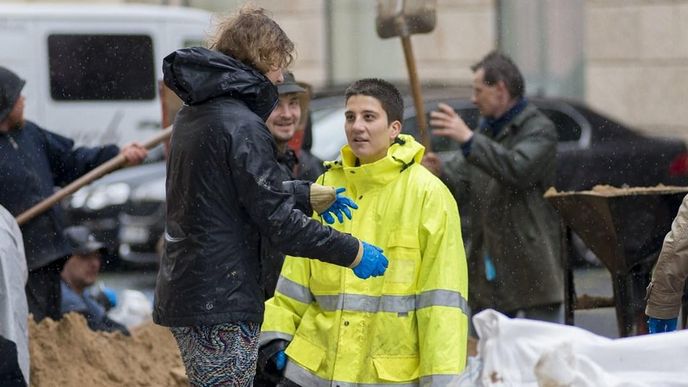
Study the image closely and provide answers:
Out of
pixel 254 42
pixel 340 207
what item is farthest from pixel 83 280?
pixel 254 42

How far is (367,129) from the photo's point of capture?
5754 mm

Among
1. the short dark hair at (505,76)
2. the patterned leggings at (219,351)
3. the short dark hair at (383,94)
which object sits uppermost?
the short dark hair at (383,94)

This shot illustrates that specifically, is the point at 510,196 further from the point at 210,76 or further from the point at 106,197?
the point at 106,197

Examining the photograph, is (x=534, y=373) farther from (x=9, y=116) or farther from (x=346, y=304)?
(x=9, y=116)

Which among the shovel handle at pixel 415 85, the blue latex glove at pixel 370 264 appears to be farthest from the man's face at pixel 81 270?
the blue latex glove at pixel 370 264

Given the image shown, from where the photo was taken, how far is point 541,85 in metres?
17.6

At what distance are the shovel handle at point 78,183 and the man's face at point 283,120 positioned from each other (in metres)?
1.22

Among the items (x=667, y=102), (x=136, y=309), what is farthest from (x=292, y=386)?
(x=667, y=102)

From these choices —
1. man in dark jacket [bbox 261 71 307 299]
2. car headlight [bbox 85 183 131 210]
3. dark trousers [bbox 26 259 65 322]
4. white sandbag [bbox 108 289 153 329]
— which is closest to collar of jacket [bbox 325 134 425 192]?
man in dark jacket [bbox 261 71 307 299]

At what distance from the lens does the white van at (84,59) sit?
1526cm

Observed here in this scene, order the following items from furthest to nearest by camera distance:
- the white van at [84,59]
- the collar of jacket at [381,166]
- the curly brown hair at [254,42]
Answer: the white van at [84,59], the collar of jacket at [381,166], the curly brown hair at [254,42]

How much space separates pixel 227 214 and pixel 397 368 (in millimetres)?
881

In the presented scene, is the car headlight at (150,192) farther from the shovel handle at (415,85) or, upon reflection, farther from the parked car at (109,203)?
the shovel handle at (415,85)

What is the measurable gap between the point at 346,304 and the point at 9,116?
3.06 meters
